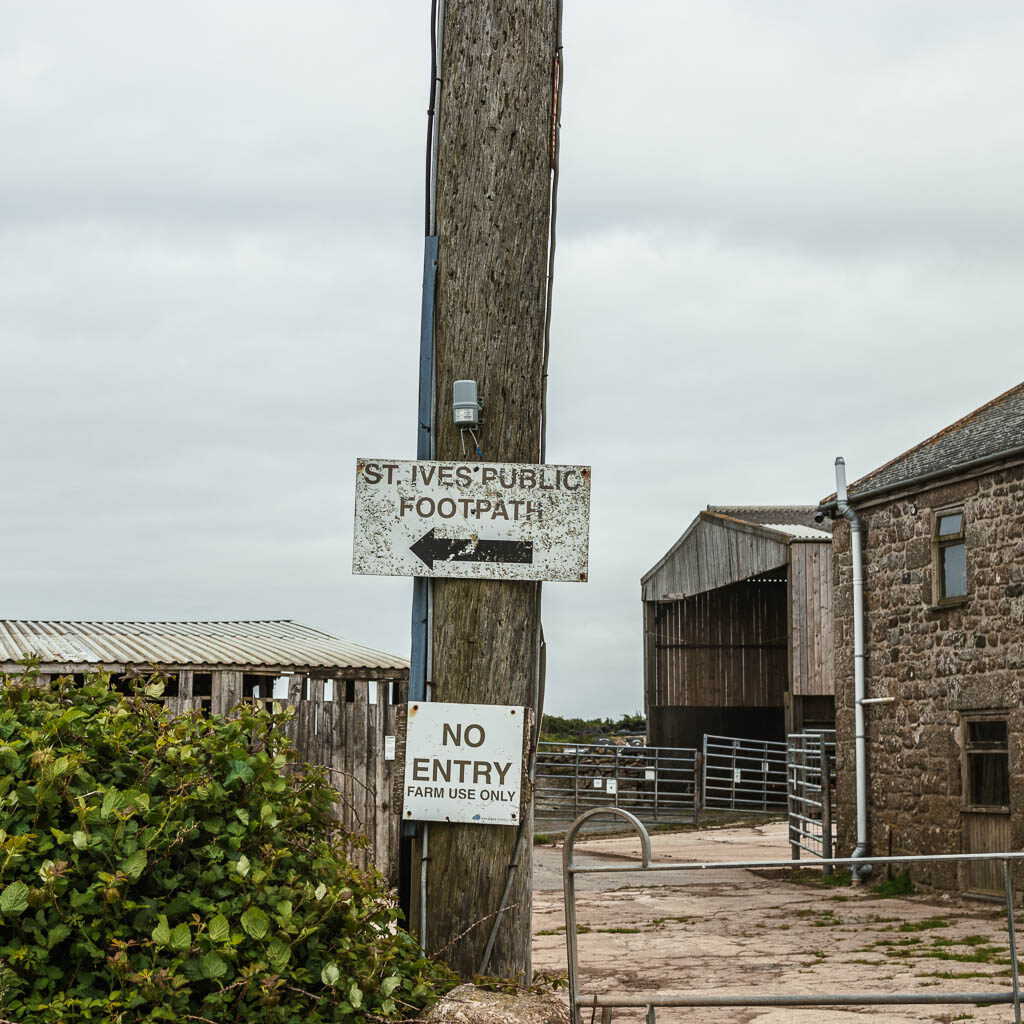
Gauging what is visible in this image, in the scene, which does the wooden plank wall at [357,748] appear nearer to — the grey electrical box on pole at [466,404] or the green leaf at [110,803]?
the grey electrical box on pole at [466,404]

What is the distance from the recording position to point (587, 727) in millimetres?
43312

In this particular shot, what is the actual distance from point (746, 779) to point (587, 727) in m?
14.6

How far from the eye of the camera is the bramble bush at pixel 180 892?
3967mm

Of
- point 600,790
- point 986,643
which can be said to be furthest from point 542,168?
point 600,790

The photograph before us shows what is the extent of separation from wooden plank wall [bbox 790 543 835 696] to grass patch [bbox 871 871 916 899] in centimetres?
810

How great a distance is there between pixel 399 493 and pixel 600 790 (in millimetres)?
23856

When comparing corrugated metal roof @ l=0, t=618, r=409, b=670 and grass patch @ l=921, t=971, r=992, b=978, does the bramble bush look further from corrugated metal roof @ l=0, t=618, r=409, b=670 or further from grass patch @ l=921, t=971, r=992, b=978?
corrugated metal roof @ l=0, t=618, r=409, b=670

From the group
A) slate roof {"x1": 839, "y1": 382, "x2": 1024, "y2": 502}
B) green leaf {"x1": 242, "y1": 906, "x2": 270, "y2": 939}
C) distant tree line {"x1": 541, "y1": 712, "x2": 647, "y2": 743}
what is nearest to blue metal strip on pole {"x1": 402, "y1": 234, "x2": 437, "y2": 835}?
green leaf {"x1": 242, "y1": 906, "x2": 270, "y2": 939}

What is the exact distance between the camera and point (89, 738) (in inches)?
183

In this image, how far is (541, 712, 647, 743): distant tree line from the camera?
41.2m

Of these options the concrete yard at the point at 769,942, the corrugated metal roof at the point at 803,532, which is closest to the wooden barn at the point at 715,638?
the corrugated metal roof at the point at 803,532

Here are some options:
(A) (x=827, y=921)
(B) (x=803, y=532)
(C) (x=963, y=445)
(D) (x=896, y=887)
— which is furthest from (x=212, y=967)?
(B) (x=803, y=532)

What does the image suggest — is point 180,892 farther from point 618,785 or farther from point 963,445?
point 618,785

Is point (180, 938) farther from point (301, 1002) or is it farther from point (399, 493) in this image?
point (399, 493)
